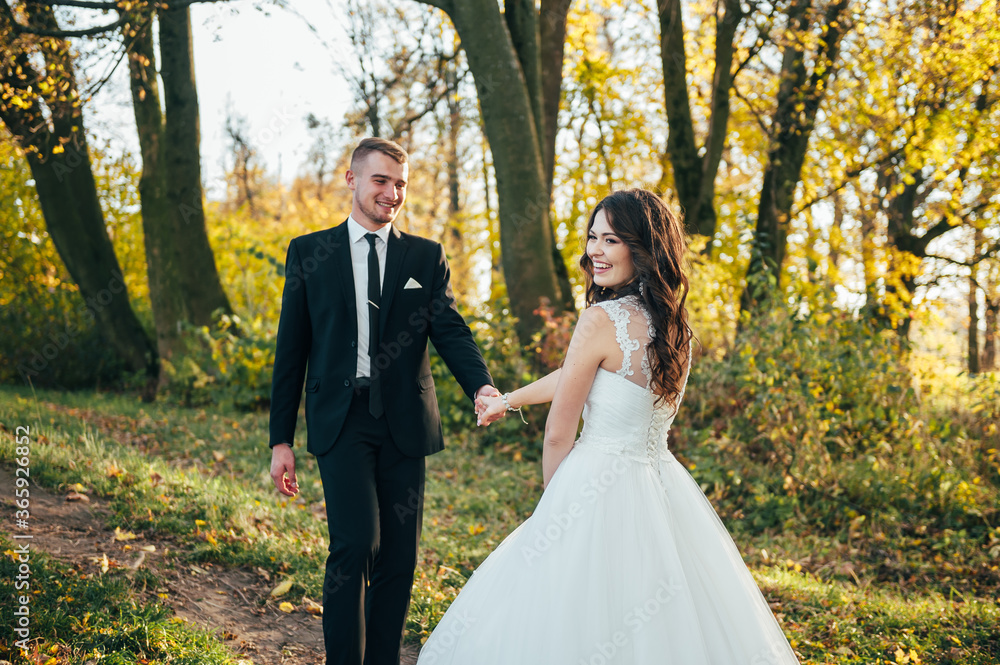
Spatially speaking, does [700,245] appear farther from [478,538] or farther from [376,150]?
[376,150]

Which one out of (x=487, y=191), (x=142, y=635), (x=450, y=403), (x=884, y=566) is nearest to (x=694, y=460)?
(x=884, y=566)

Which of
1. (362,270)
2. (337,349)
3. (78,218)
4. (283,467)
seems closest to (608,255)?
(362,270)

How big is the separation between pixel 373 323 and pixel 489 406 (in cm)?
63

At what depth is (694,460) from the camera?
22.0 feet

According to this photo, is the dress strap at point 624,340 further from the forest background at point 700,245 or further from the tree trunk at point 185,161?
the tree trunk at point 185,161

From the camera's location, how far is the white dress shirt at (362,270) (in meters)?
3.17

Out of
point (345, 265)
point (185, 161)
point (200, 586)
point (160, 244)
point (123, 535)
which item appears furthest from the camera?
point (160, 244)

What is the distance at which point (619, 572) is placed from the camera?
8.94 feet

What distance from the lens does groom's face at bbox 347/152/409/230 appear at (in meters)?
3.24

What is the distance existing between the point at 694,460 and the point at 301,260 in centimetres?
463

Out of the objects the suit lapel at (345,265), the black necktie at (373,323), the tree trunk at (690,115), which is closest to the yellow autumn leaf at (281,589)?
the black necktie at (373,323)

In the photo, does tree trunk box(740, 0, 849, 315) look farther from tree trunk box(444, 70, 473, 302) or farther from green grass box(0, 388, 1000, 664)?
tree trunk box(444, 70, 473, 302)

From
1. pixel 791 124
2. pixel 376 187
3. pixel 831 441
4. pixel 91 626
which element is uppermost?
pixel 791 124

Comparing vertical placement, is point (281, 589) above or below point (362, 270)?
below
